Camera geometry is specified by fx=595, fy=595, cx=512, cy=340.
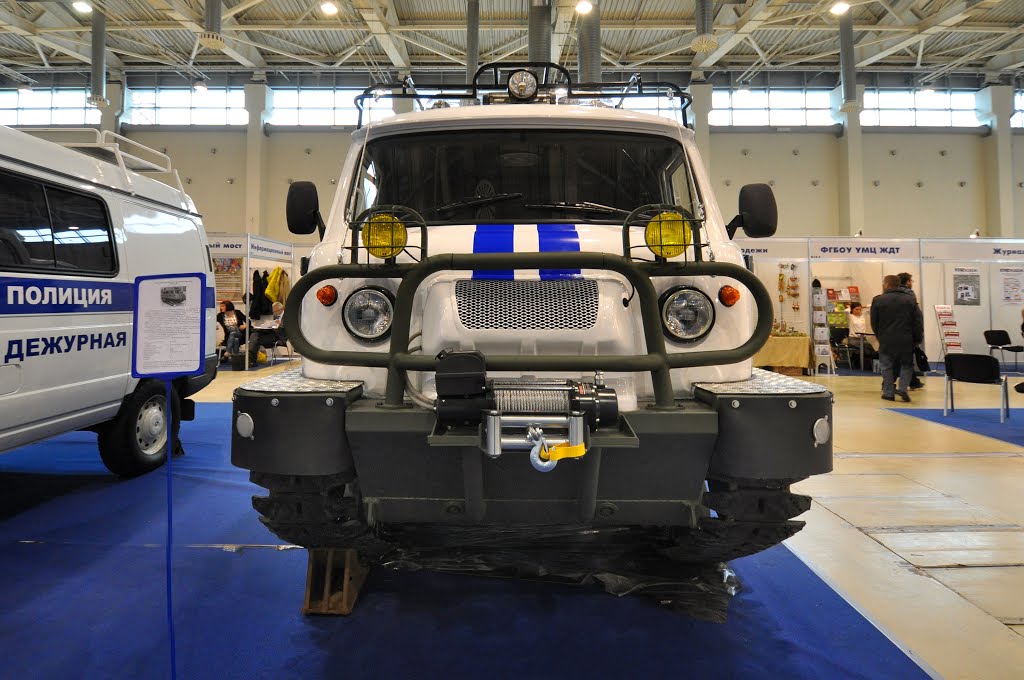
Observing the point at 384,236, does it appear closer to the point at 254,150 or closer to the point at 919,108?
the point at 254,150

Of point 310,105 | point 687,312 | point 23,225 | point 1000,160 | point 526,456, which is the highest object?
point 310,105

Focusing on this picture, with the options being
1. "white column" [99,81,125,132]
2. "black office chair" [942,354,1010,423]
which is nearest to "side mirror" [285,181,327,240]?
"black office chair" [942,354,1010,423]

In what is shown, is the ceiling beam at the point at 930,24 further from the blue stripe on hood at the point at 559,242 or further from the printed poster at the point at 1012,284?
the blue stripe on hood at the point at 559,242

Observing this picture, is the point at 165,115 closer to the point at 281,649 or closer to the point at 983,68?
the point at 281,649

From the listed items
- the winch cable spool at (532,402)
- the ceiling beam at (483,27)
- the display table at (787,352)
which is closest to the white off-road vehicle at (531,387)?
the winch cable spool at (532,402)

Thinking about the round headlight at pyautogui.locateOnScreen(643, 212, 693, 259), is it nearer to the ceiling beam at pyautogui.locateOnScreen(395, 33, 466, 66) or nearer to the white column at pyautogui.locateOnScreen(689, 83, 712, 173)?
the ceiling beam at pyautogui.locateOnScreen(395, 33, 466, 66)

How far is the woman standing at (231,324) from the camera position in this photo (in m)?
12.6

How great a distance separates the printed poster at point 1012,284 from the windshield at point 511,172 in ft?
49.9

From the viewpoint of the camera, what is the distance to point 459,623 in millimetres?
2547

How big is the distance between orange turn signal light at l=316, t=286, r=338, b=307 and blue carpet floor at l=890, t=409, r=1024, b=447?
23.4 ft

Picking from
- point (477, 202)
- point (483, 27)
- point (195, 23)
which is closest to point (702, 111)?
point (483, 27)

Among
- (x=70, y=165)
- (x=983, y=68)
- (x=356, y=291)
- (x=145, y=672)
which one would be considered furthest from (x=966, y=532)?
(x=983, y=68)

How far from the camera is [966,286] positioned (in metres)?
14.0

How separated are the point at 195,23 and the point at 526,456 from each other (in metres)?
17.0
